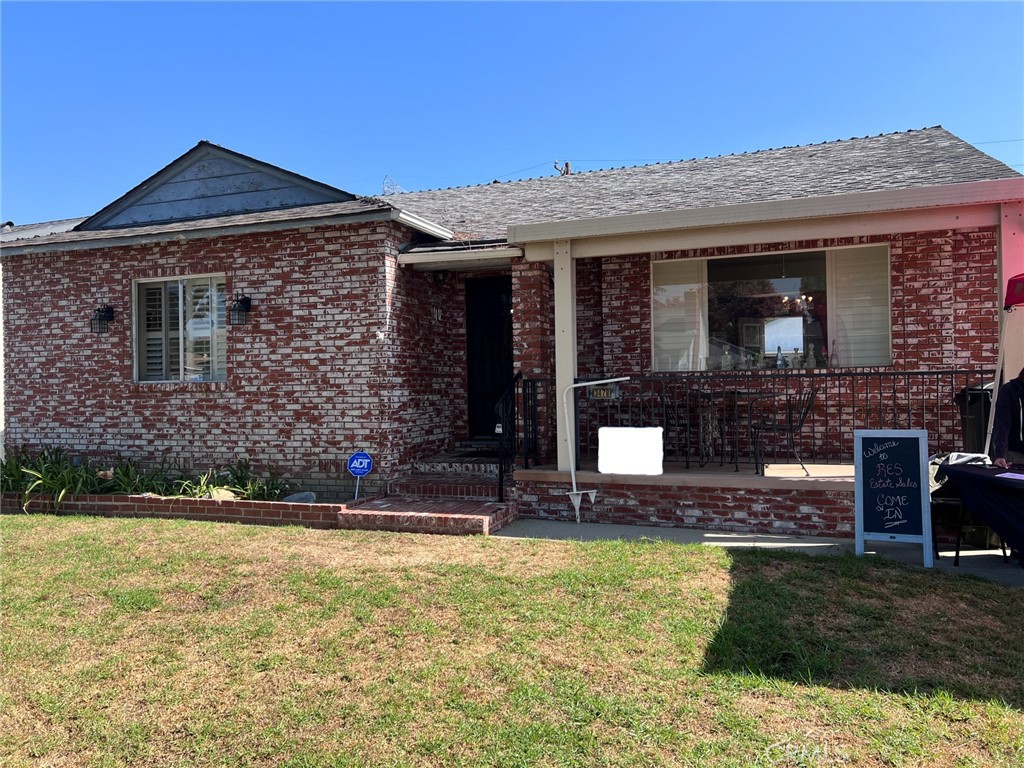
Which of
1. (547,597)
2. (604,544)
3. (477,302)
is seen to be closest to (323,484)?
(477,302)

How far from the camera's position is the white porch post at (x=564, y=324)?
23.1 feet

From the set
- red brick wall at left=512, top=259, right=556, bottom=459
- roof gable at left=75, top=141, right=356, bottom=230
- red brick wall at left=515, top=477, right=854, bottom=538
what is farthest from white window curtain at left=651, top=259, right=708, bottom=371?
roof gable at left=75, top=141, right=356, bottom=230

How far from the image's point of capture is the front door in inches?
366

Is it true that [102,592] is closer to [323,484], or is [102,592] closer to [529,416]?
[323,484]

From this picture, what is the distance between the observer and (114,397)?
9023 mm

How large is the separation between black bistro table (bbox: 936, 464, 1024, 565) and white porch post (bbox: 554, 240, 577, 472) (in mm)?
3508

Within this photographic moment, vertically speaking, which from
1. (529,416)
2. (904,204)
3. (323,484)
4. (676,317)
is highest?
(904,204)

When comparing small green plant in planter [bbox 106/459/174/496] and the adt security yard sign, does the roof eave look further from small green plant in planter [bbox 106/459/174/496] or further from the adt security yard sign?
A: small green plant in planter [bbox 106/459/174/496]

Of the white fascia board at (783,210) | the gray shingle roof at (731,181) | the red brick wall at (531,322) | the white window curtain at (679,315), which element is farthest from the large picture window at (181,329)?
the white window curtain at (679,315)

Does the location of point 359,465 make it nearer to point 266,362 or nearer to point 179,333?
point 266,362

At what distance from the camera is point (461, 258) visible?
777 cm

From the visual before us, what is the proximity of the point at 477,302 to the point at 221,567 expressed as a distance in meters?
5.24

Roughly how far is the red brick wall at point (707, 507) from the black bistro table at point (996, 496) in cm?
→ 117

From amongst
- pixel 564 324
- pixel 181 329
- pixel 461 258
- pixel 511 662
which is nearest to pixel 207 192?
pixel 181 329
